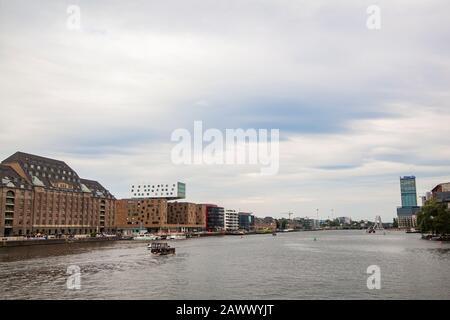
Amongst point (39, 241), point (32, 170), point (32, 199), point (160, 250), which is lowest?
point (160, 250)

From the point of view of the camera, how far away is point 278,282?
57.8m

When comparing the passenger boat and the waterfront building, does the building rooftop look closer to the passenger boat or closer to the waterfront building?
the waterfront building

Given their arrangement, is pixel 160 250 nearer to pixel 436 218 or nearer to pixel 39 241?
pixel 39 241

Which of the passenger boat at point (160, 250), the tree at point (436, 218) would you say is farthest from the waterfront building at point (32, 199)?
the tree at point (436, 218)

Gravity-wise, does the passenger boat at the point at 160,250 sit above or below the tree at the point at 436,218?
below

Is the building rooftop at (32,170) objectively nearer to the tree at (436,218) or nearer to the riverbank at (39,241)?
the riverbank at (39,241)

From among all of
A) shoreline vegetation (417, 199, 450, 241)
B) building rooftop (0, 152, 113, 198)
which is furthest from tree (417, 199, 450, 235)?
building rooftop (0, 152, 113, 198)

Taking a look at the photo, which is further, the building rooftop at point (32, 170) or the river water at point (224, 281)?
the building rooftop at point (32, 170)

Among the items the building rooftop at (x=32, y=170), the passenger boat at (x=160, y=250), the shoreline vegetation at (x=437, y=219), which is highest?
the building rooftop at (x=32, y=170)

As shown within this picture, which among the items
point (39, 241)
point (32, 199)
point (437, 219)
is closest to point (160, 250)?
point (39, 241)

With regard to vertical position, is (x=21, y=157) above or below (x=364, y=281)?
above
